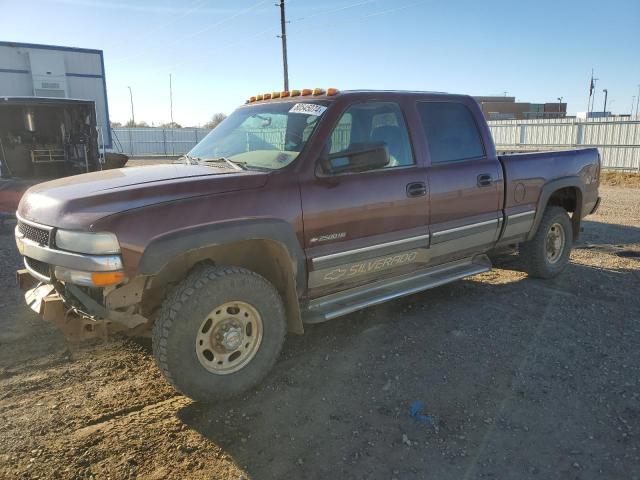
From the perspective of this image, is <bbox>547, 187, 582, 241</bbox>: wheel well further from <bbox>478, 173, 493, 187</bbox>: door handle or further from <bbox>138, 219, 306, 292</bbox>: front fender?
<bbox>138, 219, 306, 292</bbox>: front fender

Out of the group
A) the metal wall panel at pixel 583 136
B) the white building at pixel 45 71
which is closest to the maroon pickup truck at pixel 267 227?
the white building at pixel 45 71

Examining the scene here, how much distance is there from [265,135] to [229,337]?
1.63 meters

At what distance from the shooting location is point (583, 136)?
20.1 m

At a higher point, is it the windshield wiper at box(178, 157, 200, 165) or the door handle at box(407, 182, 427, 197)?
the windshield wiper at box(178, 157, 200, 165)

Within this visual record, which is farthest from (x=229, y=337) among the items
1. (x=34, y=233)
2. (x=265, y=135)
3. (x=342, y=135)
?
(x=342, y=135)

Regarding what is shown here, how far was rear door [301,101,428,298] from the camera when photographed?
358 cm

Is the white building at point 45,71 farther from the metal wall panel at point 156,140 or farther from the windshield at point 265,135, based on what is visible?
the metal wall panel at point 156,140

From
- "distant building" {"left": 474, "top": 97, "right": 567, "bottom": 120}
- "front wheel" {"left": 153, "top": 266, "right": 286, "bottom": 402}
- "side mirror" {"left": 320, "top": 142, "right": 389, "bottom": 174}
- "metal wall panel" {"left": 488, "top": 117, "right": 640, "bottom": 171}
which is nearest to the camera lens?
"front wheel" {"left": 153, "top": 266, "right": 286, "bottom": 402}

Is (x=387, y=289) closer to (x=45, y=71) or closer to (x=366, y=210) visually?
(x=366, y=210)

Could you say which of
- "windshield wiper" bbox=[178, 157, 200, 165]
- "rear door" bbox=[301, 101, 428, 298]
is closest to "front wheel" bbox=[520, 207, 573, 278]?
"rear door" bbox=[301, 101, 428, 298]

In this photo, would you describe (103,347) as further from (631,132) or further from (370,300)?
(631,132)

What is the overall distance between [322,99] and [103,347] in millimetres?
2667

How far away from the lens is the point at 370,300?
3.89 metres

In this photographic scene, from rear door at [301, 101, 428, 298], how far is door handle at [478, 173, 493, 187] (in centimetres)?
77
